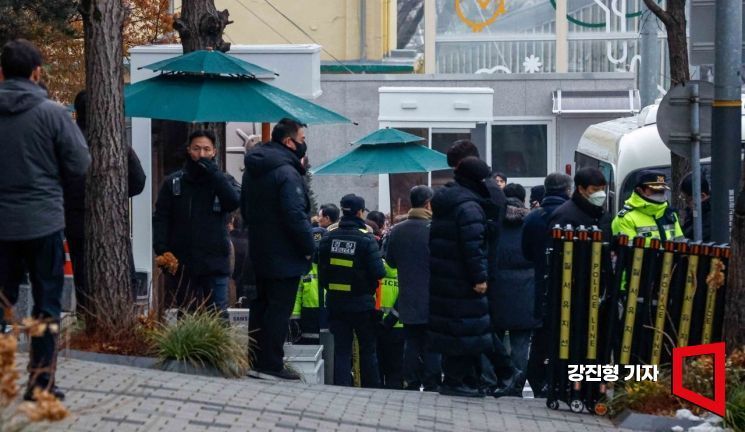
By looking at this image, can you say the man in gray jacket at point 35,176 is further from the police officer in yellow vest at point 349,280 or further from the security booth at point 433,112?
the security booth at point 433,112

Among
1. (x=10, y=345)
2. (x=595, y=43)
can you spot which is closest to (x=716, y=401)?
(x=10, y=345)

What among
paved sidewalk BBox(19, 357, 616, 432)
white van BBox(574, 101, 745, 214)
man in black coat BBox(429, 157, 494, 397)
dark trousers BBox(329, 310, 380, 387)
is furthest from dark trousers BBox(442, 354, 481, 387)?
white van BBox(574, 101, 745, 214)

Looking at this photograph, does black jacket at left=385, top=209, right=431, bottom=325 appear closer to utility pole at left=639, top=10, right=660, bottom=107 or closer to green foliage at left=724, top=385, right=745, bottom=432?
green foliage at left=724, top=385, right=745, bottom=432

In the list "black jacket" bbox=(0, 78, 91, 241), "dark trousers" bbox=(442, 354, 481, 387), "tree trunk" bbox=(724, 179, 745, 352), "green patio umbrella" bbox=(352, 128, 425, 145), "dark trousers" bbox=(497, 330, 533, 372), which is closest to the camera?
"black jacket" bbox=(0, 78, 91, 241)

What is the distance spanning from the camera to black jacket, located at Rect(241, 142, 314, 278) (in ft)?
33.0

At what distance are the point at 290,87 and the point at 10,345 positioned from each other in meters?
10.3

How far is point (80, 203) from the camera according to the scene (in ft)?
34.0

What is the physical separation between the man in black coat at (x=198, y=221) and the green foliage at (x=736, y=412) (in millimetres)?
3884

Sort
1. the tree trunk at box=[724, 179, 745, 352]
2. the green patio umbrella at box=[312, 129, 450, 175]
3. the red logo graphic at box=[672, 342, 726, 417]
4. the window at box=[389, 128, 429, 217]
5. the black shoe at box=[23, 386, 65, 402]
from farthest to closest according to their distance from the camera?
the window at box=[389, 128, 429, 217] < the green patio umbrella at box=[312, 129, 450, 175] < the tree trunk at box=[724, 179, 745, 352] < the red logo graphic at box=[672, 342, 726, 417] < the black shoe at box=[23, 386, 65, 402]

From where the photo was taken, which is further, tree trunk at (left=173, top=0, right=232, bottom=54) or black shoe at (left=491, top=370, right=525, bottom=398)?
tree trunk at (left=173, top=0, right=232, bottom=54)

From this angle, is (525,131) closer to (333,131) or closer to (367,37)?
(333,131)

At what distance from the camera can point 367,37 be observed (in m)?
38.7

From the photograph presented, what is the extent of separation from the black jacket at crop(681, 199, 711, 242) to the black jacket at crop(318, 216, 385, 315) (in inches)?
109

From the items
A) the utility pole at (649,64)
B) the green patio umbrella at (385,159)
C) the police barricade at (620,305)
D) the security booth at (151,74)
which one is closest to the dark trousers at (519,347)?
the police barricade at (620,305)
